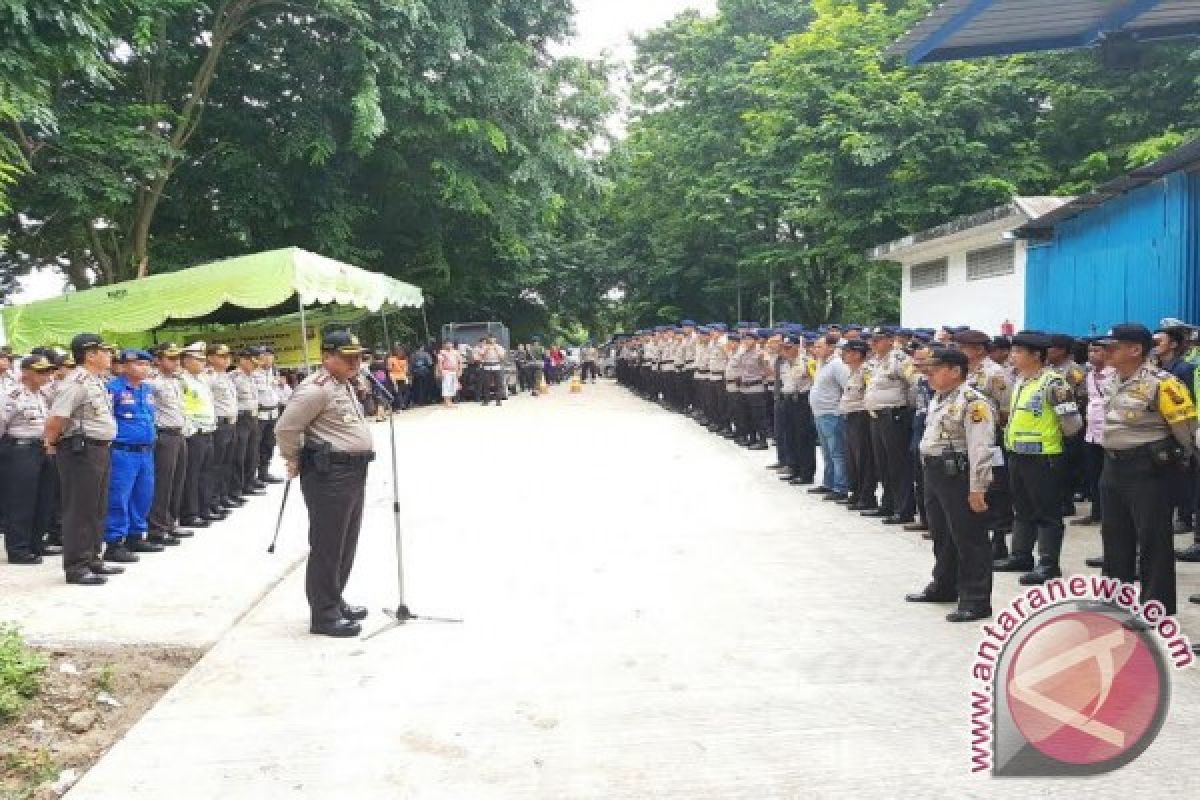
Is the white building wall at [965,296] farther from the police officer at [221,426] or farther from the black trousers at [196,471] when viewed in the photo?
the black trousers at [196,471]

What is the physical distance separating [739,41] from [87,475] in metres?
26.3

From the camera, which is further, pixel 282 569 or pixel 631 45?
pixel 631 45

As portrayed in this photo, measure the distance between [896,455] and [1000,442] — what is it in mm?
965

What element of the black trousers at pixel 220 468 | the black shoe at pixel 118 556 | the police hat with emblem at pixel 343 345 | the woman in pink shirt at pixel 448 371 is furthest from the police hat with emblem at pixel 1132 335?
the woman in pink shirt at pixel 448 371

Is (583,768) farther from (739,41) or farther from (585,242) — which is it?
(585,242)

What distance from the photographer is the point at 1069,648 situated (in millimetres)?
4305

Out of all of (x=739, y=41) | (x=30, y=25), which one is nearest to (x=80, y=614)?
(x=30, y=25)

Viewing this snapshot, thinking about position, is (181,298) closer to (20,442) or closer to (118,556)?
(20,442)

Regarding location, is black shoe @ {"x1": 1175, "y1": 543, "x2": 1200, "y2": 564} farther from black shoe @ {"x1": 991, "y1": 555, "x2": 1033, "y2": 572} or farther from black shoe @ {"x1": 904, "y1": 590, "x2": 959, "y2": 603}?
black shoe @ {"x1": 904, "y1": 590, "x2": 959, "y2": 603}

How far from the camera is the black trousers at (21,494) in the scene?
7695 mm

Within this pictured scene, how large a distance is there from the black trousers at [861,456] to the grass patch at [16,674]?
6.87 meters

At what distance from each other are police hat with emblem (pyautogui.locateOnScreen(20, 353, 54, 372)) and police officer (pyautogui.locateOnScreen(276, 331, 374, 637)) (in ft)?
11.0

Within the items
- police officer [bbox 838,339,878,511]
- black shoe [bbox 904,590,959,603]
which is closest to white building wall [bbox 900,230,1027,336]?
police officer [bbox 838,339,878,511]

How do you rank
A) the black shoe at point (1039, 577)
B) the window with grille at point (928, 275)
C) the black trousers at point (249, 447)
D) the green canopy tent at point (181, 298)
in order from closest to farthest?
the black shoe at point (1039, 577)
the black trousers at point (249, 447)
the green canopy tent at point (181, 298)
the window with grille at point (928, 275)
